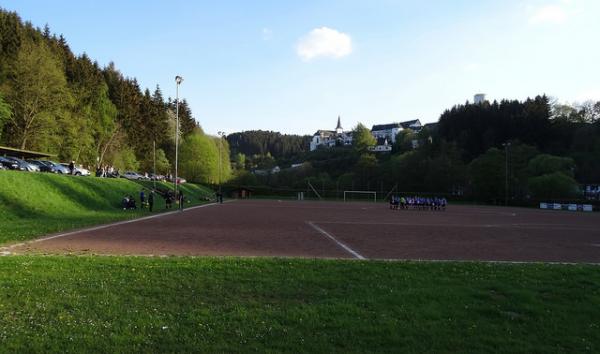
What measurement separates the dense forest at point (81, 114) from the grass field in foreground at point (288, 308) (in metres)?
43.4

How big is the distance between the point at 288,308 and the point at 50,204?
25.3 metres

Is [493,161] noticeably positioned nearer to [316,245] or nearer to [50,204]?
[50,204]

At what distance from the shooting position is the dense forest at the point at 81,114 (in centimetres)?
5181

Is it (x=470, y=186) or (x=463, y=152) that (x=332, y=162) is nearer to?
(x=463, y=152)

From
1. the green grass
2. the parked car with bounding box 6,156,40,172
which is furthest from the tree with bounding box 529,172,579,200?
the parked car with bounding box 6,156,40,172

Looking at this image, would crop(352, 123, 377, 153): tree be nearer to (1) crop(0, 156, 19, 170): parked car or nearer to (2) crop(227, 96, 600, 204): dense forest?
(2) crop(227, 96, 600, 204): dense forest

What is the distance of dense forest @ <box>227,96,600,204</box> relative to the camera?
8262cm

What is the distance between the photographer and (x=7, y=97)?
50.6 metres

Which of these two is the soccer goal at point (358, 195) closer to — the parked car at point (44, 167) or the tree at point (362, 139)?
the tree at point (362, 139)

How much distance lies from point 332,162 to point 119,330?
5950 inches

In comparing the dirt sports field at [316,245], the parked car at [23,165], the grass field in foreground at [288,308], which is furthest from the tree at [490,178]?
the grass field in foreground at [288,308]

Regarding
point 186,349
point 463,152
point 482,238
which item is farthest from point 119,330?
point 463,152

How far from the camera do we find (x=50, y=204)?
1113 inches

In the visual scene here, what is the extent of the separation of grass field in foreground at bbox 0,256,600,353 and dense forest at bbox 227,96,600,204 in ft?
240
